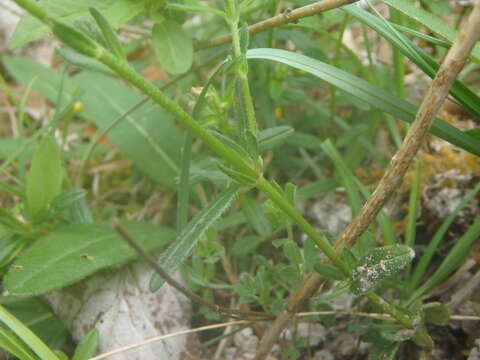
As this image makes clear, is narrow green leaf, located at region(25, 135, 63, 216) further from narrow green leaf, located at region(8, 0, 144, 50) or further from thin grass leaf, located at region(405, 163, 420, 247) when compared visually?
thin grass leaf, located at region(405, 163, 420, 247)

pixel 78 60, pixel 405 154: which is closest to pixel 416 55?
pixel 405 154

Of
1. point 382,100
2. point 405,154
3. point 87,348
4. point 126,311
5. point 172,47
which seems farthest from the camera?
point 126,311

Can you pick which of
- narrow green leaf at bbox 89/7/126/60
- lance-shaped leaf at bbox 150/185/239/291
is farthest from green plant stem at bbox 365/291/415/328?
narrow green leaf at bbox 89/7/126/60

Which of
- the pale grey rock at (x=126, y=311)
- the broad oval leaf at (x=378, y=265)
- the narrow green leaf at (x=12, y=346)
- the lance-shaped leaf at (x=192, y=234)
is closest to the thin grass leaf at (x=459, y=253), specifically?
the broad oval leaf at (x=378, y=265)

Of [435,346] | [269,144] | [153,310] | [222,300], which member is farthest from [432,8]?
[153,310]

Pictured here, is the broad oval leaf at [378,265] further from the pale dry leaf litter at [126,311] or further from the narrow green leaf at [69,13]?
the narrow green leaf at [69,13]

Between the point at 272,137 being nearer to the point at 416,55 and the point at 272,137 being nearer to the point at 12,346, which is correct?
the point at 416,55

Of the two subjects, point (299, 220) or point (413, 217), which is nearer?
point (299, 220)
